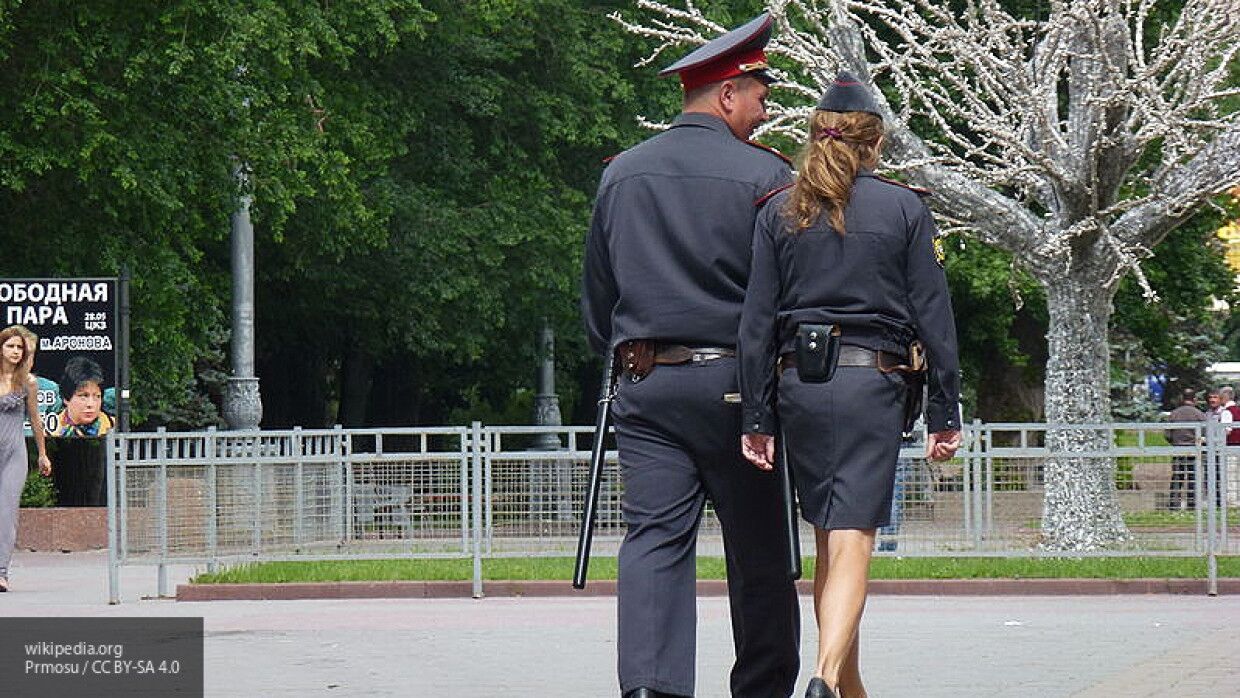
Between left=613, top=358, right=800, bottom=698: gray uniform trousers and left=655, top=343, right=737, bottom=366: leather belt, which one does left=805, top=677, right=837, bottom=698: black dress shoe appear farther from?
left=655, top=343, right=737, bottom=366: leather belt

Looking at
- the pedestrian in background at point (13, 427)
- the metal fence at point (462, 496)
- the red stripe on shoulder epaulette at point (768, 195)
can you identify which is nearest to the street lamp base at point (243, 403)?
the pedestrian in background at point (13, 427)

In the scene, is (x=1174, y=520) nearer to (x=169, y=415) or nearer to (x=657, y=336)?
(x=657, y=336)

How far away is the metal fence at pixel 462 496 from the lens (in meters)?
17.0

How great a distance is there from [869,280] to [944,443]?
0.55m

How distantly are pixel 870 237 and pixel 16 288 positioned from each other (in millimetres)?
15993

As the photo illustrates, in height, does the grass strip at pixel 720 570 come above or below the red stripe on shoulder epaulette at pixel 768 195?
below

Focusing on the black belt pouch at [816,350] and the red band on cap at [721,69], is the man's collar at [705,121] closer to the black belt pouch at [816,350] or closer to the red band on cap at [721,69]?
the red band on cap at [721,69]

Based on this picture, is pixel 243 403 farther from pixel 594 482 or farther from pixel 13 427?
pixel 594 482

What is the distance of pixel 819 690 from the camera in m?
7.19

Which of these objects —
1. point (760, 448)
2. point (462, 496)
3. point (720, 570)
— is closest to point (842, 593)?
point (760, 448)

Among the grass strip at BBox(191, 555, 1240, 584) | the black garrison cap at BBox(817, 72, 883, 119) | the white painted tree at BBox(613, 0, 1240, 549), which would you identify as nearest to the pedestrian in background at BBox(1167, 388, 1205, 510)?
the grass strip at BBox(191, 555, 1240, 584)

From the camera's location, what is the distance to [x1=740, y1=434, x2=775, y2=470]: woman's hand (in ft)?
24.1

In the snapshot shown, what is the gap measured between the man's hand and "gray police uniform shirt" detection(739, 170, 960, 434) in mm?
24

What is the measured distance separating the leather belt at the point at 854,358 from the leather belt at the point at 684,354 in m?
0.18
